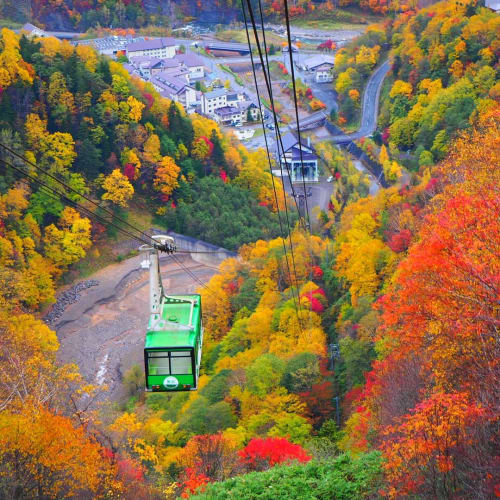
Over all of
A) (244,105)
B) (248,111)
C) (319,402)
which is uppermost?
(319,402)

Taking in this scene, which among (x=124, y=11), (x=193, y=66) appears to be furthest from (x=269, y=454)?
(x=124, y=11)

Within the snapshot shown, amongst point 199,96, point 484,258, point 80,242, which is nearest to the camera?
point 484,258

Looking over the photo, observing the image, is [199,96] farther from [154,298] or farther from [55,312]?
[154,298]

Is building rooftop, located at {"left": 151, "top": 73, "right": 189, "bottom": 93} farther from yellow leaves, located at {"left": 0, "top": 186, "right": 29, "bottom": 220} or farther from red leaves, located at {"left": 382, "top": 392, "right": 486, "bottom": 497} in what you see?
red leaves, located at {"left": 382, "top": 392, "right": 486, "bottom": 497}

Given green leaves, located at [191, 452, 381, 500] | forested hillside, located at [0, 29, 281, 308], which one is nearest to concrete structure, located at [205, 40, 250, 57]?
forested hillside, located at [0, 29, 281, 308]

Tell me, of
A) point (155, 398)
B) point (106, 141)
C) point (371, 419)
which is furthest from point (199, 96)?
point (371, 419)

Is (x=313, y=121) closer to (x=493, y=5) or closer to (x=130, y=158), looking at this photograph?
(x=493, y=5)

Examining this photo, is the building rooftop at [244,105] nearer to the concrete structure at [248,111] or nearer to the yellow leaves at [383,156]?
the concrete structure at [248,111]
